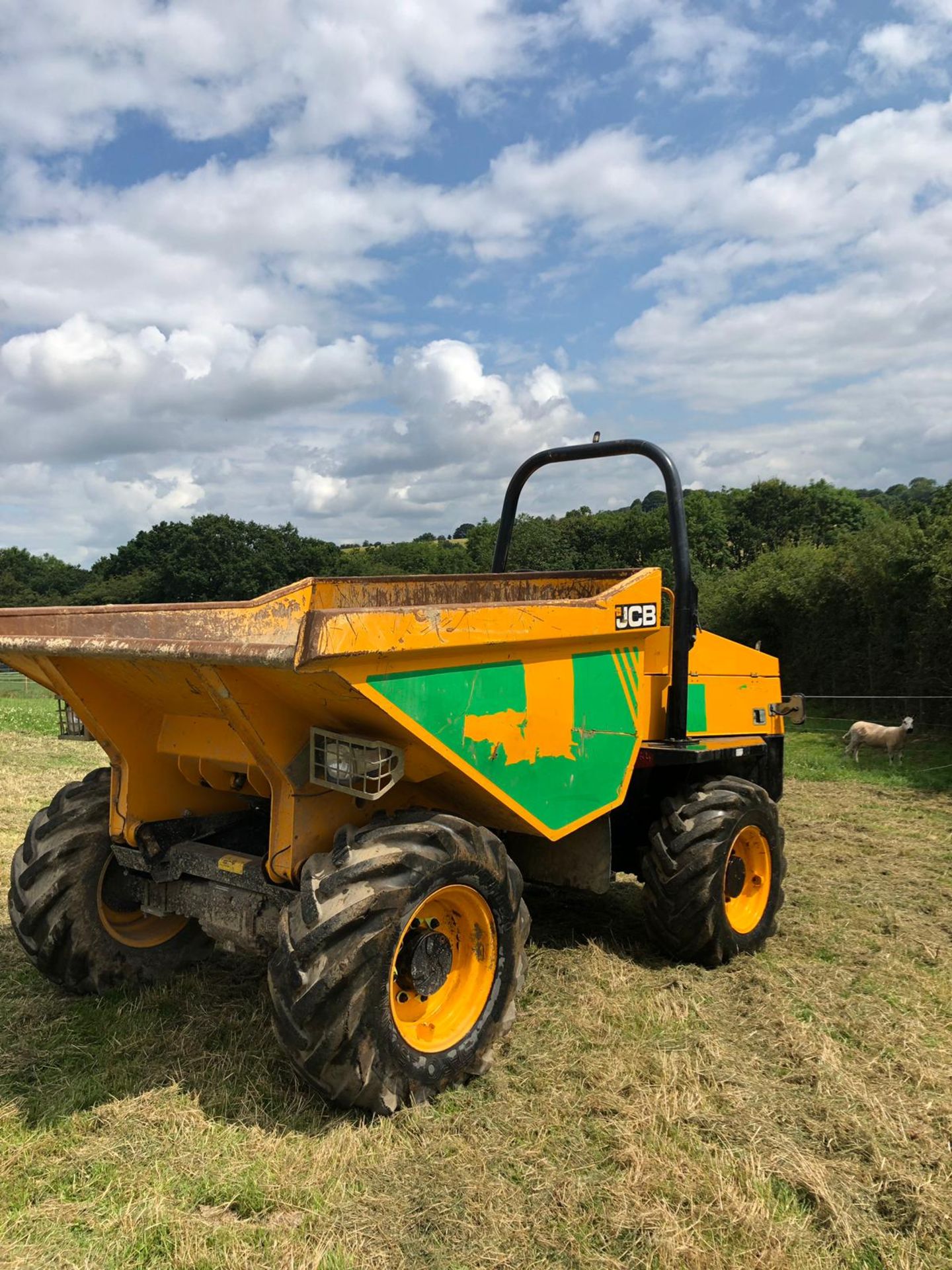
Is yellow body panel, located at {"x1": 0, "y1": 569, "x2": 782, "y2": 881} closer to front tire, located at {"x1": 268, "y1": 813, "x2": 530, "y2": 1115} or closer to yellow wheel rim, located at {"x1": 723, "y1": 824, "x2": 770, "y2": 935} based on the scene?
front tire, located at {"x1": 268, "y1": 813, "x2": 530, "y2": 1115}

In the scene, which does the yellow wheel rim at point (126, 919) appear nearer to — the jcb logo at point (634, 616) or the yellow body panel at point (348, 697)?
the yellow body panel at point (348, 697)

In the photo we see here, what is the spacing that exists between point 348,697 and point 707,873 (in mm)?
2396

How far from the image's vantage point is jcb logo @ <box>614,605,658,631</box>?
4262 mm

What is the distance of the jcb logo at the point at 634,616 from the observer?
426cm

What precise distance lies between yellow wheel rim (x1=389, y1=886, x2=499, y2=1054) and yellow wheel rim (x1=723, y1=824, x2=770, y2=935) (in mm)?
1846

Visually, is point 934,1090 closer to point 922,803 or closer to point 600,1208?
point 600,1208

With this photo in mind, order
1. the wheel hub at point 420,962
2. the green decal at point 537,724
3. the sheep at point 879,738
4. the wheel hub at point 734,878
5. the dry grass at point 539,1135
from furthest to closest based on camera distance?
the sheep at point 879,738, the wheel hub at point 734,878, the wheel hub at point 420,962, the green decal at point 537,724, the dry grass at point 539,1135

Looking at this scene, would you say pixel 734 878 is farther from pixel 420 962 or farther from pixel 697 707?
pixel 420 962

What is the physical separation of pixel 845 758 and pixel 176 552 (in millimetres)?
53364

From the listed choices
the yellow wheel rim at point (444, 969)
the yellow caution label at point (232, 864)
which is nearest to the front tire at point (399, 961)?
the yellow wheel rim at point (444, 969)

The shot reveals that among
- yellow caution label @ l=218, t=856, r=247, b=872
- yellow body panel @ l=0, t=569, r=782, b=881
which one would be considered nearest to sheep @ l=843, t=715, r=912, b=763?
yellow body panel @ l=0, t=569, r=782, b=881

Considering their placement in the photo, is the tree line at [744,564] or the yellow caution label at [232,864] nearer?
the yellow caution label at [232,864]

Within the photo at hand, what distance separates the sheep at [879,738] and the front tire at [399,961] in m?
9.51

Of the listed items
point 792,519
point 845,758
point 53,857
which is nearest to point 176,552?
point 792,519
